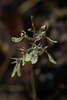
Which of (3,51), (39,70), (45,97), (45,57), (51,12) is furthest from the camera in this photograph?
(51,12)

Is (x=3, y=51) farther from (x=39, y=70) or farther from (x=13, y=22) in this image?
(x=39, y=70)

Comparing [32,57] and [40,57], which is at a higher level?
[40,57]

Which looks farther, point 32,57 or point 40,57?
point 40,57

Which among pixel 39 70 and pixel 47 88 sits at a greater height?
pixel 39 70

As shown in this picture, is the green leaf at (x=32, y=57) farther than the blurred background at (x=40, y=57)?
No

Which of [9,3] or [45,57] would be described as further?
[9,3]

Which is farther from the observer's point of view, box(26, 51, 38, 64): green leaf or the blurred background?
the blurred background

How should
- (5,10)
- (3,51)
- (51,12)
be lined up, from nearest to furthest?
(3,51) < (5,10) < (51,12)

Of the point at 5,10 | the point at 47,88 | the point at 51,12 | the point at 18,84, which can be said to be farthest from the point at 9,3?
the point at 47,88
